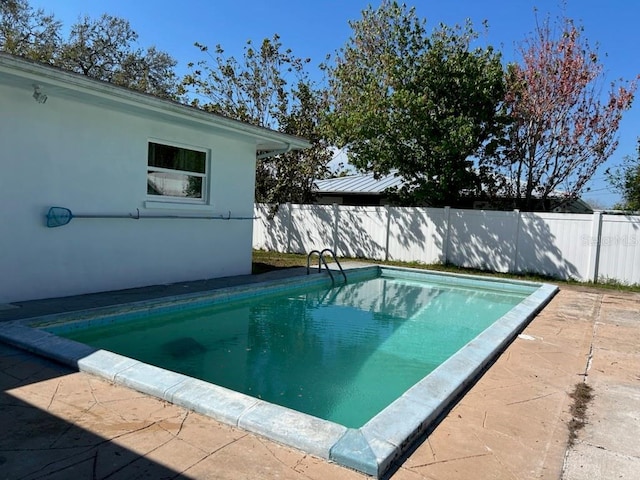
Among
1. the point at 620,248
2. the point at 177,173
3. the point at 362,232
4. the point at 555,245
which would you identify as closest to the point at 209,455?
the point at 177,173

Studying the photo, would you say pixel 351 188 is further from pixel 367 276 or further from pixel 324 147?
pixel 367 276

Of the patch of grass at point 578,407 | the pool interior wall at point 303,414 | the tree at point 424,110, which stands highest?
the tree at point 424,110

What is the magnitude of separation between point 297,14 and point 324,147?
4.96 metres

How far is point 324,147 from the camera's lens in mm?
18250

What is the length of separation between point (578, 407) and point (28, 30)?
27141 mm

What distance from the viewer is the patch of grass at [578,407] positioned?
3.41 meters

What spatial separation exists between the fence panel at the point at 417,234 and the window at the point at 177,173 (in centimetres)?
773

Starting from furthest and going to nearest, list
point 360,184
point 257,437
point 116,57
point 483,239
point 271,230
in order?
1. point 116,57
2. point 360,184
3. point 271,230
4. point 483,239
5. point 257,437

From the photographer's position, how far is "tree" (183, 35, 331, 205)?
17.8m

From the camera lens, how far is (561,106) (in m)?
13.6

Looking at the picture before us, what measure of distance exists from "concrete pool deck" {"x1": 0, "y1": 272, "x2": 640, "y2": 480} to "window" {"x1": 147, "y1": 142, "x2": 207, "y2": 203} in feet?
15.6

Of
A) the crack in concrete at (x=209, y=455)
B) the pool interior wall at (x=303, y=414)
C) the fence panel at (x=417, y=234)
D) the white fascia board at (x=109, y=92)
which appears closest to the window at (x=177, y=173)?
the white fascia board at (x=109, y=92)

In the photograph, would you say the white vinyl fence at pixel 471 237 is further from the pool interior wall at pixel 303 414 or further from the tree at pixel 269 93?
the pool interior wall at pixel 303 414

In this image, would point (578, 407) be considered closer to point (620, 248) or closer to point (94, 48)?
point (620, 248)
